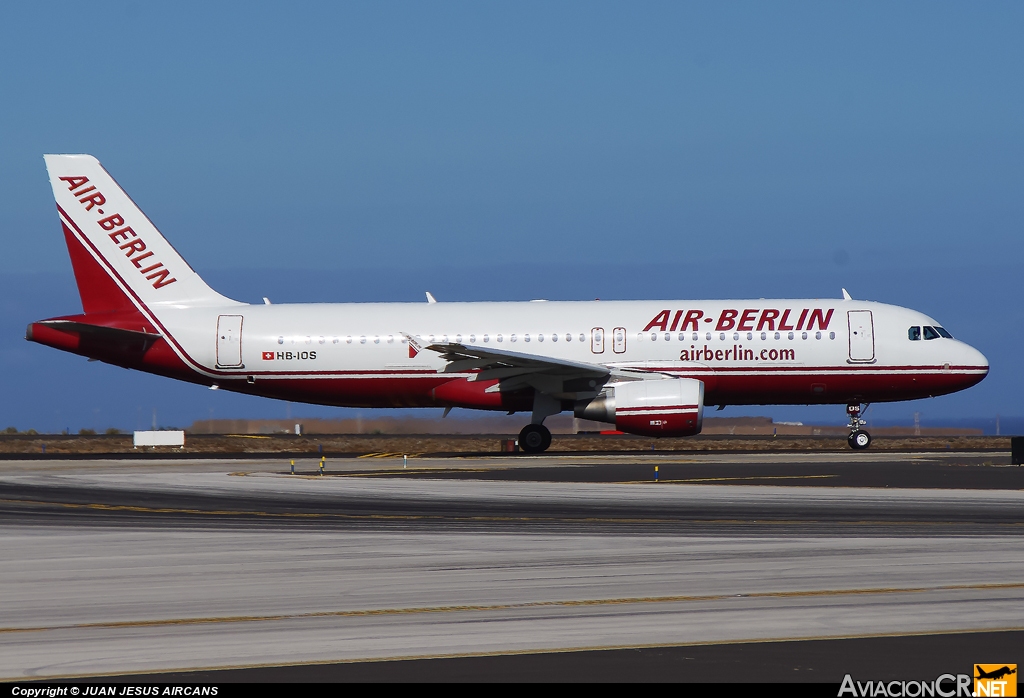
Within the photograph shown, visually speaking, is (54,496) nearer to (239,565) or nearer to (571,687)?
(239,565)

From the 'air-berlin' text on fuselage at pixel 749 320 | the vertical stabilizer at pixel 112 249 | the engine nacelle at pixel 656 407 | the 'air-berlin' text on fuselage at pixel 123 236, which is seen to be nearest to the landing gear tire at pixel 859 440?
the 'air-berlin' text on fuselage at pixel 749 320

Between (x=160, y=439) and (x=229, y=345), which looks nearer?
(x=229, y=345)

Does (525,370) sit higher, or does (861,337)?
(861,337)

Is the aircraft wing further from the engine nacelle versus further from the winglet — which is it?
the engine nacelle

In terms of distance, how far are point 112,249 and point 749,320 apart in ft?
71.6

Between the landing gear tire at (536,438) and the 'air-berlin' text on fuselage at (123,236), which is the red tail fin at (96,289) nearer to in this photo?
the 'air-berlin' text on fuselage at (123,236)

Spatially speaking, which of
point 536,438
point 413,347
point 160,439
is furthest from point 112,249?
point 536,438

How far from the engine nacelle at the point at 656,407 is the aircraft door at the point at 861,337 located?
5.31m

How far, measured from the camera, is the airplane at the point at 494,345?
37812mm

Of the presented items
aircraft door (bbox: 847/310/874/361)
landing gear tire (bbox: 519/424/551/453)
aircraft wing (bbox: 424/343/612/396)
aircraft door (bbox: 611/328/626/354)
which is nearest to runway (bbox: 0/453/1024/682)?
aircraft wing (bbox: 424/343/612/396)

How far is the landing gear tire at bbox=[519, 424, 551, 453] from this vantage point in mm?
39219

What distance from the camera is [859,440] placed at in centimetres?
4012

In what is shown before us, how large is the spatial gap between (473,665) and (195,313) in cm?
3407

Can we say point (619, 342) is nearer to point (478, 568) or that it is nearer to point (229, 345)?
point (229, 345)
